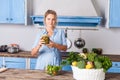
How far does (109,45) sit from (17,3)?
72.0 inches

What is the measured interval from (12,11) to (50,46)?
1.77 meters

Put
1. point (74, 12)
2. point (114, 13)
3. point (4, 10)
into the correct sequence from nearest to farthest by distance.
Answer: point (114, 13), point (74, 12), point (4, 10)

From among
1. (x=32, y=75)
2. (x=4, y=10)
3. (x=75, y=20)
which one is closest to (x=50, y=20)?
(x=32, y=75)

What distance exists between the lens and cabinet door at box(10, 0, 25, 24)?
4363mm

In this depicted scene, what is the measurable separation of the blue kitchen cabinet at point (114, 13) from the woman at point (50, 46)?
1.44 m

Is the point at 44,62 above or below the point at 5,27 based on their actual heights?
below

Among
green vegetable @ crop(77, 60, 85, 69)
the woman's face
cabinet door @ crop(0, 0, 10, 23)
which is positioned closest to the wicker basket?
green vegetable @ crop(77, 60, 85, 69)

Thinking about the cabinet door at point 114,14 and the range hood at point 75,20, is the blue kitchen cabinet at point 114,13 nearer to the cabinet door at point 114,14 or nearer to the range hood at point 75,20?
the cabinet door at point 114,14

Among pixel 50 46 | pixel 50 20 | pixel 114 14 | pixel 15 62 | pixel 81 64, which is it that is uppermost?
pixel 114 14

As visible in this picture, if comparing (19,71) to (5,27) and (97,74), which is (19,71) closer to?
(97,74)

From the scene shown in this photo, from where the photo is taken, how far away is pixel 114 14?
4219 mm

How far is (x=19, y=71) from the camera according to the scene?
265cm

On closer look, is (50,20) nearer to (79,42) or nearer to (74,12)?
(74,12)

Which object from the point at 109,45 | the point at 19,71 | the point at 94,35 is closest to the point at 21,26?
the point at 94,35
